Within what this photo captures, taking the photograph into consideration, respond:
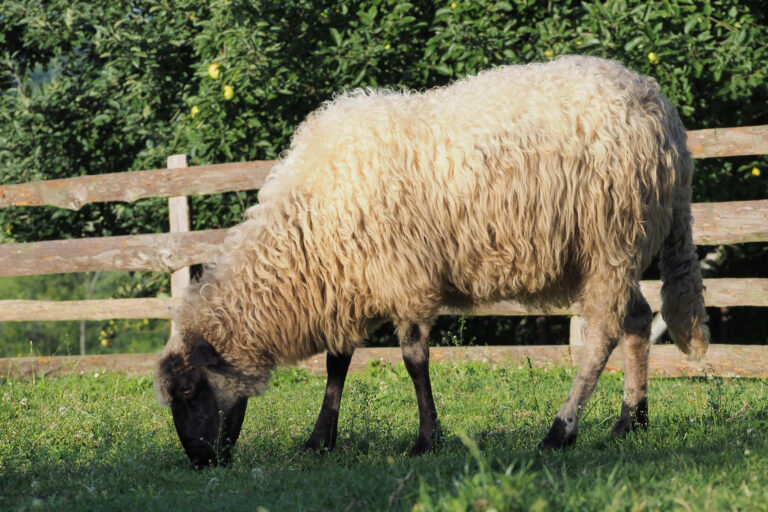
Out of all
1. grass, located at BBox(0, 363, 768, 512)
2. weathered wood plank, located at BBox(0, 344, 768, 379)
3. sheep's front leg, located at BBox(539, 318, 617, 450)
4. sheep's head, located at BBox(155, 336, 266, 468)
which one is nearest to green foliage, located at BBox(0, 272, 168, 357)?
weathered wood plank, located at BBox(0, 344, 768, 379)

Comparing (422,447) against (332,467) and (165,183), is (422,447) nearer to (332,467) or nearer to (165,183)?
(332,467)

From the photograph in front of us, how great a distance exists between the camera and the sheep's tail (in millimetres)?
4816

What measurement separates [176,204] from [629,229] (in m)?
4.52

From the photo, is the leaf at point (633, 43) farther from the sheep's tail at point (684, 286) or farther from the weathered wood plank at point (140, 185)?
the weathered wood plank at point (140, 185)

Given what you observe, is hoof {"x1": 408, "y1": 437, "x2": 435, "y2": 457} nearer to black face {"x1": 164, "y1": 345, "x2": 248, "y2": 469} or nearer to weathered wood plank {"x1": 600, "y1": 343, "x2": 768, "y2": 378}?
black face {"x1": 164, "y1": 345, "x2": 248, "y2": 469}

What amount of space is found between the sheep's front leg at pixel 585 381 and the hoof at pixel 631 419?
29cm

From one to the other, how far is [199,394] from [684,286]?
2.83 metres

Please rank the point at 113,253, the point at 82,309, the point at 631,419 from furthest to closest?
1. the point at 82,309
2. the point at 113,253
3. the point at 631,419

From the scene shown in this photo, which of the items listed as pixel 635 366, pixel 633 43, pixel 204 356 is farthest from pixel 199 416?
pixel 633 43

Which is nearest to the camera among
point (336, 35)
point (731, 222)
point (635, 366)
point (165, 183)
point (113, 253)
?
point (635, 366)

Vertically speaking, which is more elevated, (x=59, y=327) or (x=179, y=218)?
(x=179, y=218)

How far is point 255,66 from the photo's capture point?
705cm

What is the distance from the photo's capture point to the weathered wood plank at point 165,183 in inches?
258

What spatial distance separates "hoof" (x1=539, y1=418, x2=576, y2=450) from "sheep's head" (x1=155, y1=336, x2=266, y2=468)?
1642 millimetres
